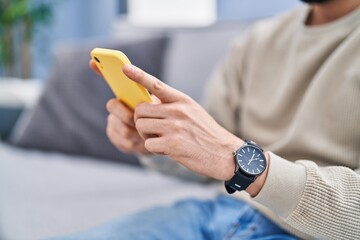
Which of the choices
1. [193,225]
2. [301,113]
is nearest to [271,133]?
[301,113]

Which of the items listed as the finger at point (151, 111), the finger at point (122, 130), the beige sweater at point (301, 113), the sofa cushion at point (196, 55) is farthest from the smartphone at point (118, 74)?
the sofa cushion at point (196, 55)

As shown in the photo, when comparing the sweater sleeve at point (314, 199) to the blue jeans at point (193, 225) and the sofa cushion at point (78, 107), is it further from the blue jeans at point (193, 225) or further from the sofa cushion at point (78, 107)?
the sofa cushion at point (78, 107)

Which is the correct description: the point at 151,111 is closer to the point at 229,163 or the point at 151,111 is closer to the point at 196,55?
the point at 229,163

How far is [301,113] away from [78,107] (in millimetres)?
979

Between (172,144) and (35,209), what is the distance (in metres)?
0.61

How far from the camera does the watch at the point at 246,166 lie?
0.67 meters

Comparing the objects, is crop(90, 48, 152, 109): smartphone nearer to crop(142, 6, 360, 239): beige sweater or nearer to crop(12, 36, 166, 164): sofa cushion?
crop(142, 6, 360, 239): beige sweater

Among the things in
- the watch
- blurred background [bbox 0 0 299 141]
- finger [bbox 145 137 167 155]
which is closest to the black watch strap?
the watch

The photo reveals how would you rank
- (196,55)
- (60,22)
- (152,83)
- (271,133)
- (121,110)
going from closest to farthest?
(152,83)
(121,110)
(271,133)
(196,55)
(60,22)

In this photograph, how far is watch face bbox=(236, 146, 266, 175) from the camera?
2.19ft

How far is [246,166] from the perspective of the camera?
0.67 metres

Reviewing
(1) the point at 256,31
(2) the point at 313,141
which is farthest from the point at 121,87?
(1) the point at 256,31

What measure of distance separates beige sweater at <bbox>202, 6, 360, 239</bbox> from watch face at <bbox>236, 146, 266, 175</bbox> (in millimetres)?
18

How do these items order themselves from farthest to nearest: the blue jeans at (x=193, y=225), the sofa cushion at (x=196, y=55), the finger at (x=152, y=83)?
the sofa cushion at (x=196, y=55) < the blue jeans at (x=193, y=225) < the finger at (x=152, y=83)
